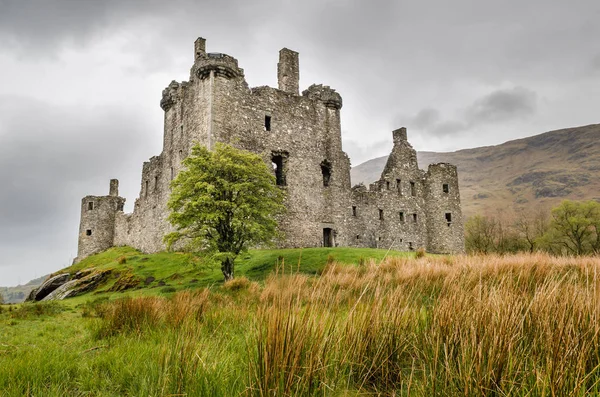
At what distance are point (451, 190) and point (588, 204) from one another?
65.2ft

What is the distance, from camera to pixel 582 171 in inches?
4653

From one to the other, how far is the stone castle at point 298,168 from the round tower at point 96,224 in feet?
1.23

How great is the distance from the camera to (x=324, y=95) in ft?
87.7

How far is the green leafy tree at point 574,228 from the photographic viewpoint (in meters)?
39.6

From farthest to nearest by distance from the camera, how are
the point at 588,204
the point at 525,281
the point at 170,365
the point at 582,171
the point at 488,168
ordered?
1. the point at 488,168
2. the point at 582,171
3. the point at 588,204
4. the point at 525,281
5. the point at 170,365

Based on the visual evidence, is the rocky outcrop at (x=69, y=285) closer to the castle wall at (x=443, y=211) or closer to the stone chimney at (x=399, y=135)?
the stone chimney at (x=399, y=135)

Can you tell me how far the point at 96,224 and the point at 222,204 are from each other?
88.8 feet

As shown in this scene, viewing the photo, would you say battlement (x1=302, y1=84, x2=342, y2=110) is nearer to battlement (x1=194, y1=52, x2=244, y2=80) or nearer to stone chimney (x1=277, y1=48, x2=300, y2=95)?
stone chimney (x1=277, y1=48, x2=300, y2=95)

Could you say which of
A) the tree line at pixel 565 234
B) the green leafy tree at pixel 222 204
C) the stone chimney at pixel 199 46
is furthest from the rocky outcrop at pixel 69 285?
the tree line at pixel 565 234

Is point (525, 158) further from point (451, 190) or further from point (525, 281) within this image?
point (525, 281)

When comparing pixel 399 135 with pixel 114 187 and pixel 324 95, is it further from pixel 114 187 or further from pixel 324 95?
pixel 114 187

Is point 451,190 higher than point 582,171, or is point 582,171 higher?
point 582,171

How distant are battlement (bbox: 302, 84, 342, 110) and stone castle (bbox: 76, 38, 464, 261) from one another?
0.07m

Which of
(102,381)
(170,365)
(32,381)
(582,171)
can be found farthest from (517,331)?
(582,171)
